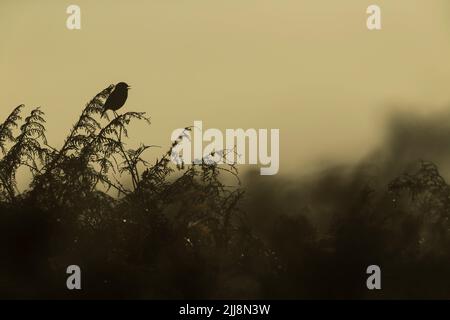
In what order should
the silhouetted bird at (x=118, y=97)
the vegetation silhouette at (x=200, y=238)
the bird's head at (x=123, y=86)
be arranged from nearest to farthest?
the vegetation silhouette at (x=200, y=238)
the silhouetted bird at (x=118, y=97)
the bird's head at (x=123, y=86)

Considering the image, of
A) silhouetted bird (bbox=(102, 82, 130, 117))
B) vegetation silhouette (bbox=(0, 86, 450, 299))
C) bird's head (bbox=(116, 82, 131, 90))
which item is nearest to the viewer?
vegetation silhouette (bbox=(0, 86, 450, 299))

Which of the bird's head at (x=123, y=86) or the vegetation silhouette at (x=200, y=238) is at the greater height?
the bird's head at (x=123, y=86)

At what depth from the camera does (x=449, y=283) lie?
9656mm

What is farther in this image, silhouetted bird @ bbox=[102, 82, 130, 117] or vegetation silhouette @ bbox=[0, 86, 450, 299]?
silhouetted bird @ bbox=[102, 82, 130, 117]

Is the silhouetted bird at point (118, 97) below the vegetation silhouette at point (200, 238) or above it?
above

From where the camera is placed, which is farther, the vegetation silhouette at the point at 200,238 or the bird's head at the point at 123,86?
the bird's head at the point at 123,86

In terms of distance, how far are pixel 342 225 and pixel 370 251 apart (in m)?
0.40

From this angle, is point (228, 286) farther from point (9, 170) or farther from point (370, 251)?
point (9, 170)

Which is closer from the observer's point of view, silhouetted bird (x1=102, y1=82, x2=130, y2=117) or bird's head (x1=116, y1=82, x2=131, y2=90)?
silhouetted bird (x1=102, y1=82, x2=130, y2=117)

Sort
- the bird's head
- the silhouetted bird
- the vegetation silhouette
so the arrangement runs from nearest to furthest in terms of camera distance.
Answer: the vegetation silhouette → the silhouetted bird → the bird's head

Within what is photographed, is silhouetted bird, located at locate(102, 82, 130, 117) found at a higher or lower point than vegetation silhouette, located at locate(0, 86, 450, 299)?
higher

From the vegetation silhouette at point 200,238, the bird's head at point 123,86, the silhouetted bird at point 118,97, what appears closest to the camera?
the vegetation silhouette at point 200,238
